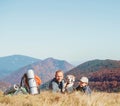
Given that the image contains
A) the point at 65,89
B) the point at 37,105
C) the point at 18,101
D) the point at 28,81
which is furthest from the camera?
the point at 65,89

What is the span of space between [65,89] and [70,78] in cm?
54

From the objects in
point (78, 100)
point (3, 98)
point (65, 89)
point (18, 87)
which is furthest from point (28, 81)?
point (78, 100)

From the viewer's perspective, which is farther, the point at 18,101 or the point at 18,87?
the point at 18,87

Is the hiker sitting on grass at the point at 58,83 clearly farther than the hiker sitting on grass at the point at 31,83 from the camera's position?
Yes

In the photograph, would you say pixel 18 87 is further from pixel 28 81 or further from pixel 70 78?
pixel 70 78

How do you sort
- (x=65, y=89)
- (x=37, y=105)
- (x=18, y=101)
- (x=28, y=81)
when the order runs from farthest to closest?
(x=65, y=89), (x=28, y=81), (x=18, y=101), (x=37, y=105)

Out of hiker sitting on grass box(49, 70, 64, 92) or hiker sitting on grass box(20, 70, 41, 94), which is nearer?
hiker sitting on grass box(20, 70, 41, 94)

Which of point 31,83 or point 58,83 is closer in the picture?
point 31,83

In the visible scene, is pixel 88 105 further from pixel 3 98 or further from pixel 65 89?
pixel 65 89

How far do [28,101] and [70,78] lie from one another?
4.89m

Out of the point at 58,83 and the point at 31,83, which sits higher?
the point at 31,83

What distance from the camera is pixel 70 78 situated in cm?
1278

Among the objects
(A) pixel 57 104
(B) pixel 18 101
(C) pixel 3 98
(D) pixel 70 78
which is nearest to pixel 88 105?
(A) pixel 57 104

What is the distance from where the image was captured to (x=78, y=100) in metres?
8.18
